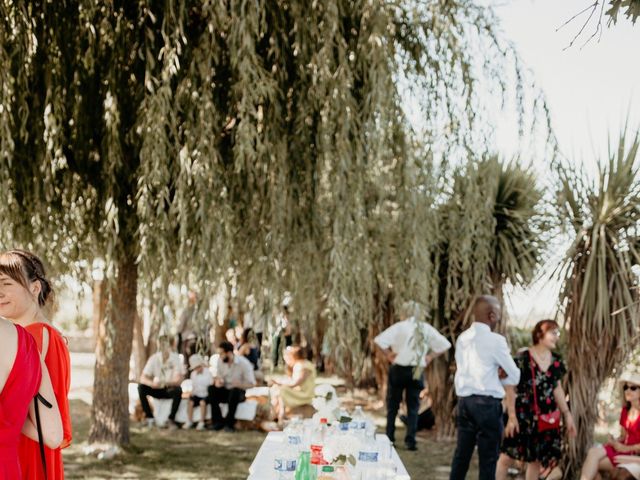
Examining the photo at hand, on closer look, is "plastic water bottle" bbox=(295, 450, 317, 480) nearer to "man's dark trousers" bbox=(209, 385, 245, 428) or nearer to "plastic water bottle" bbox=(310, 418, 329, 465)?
"plastic water bottle" bbox=(310, 418, 329, 465)

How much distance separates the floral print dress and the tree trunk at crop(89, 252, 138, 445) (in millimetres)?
3453

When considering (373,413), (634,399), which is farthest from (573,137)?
(373,413)

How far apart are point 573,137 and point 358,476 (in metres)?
4.59

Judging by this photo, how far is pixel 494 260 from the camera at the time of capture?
8805 millimetres

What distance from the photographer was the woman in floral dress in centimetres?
651

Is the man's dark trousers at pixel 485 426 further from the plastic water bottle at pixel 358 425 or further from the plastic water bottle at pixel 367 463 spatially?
the plastic water bottle at pixel 367 463

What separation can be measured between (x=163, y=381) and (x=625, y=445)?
218 inches

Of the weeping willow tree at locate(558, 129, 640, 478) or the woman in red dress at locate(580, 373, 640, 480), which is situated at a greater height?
the weeping willow tree at locate(558, 129, 640, 478)

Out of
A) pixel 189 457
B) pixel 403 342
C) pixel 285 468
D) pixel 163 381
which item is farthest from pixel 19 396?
pixel 163 381

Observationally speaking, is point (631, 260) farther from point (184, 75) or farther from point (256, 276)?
point (184, 75)

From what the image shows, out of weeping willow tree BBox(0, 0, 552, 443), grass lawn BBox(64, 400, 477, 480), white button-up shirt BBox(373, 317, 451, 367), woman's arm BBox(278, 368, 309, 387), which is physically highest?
weeping willow tree BBox(0, 0, 552, 443)

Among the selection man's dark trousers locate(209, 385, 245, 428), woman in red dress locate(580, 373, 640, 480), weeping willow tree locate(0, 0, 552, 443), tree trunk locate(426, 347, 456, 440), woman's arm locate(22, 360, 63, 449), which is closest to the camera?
woman's arm locate(22, 360, 63, 449)

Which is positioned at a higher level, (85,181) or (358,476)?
(85,181)

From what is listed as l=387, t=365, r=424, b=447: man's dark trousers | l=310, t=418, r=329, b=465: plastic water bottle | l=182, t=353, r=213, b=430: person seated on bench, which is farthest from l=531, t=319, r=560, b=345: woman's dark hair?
l=182, t=353, r=213, b=430: person seated on bench
